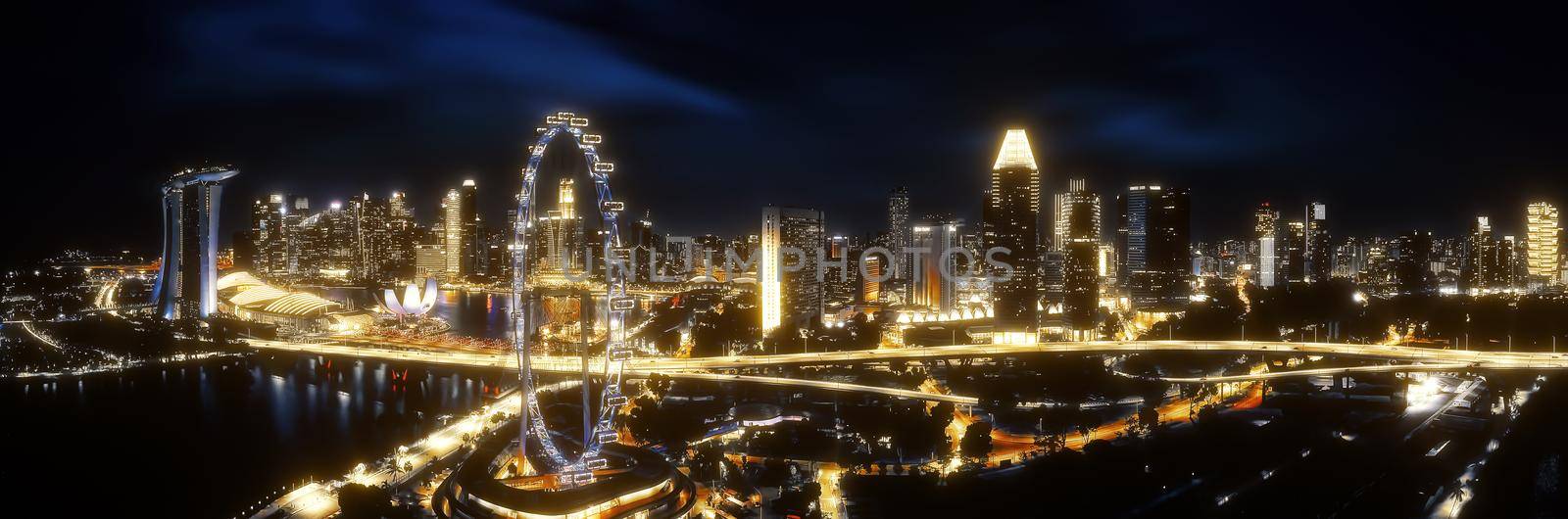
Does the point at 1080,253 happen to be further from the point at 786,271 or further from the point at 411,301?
the point at 411,301

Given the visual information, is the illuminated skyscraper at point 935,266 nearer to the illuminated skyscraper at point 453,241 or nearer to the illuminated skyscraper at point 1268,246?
the illuminated skyscraper at point 1268,246

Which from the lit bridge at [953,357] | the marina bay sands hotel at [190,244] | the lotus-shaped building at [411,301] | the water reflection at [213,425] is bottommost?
the water reflection at [213,425]

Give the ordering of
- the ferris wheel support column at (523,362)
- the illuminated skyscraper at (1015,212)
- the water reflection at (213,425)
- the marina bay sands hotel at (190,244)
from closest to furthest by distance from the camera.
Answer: the ferris wheel support column at (523,362), the water reflection at (213,425), the marina bay sands hotel at (190,244), the illuminated skyscraper at (1015,212)

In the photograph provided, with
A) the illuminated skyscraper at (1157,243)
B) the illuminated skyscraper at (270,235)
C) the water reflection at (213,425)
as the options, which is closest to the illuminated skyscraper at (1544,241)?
the illuminated skyscraper at (1157,243)

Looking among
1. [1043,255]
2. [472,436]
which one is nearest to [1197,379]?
[472,436]

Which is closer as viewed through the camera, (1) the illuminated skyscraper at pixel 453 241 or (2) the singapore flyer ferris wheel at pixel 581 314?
(2) the singapore flyer ferris wheel at pixel 581 314

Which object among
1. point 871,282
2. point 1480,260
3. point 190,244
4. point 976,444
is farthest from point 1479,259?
point 190,244

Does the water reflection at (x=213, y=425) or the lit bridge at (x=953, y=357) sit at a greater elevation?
the lit bridge at (x=953, y=357)
